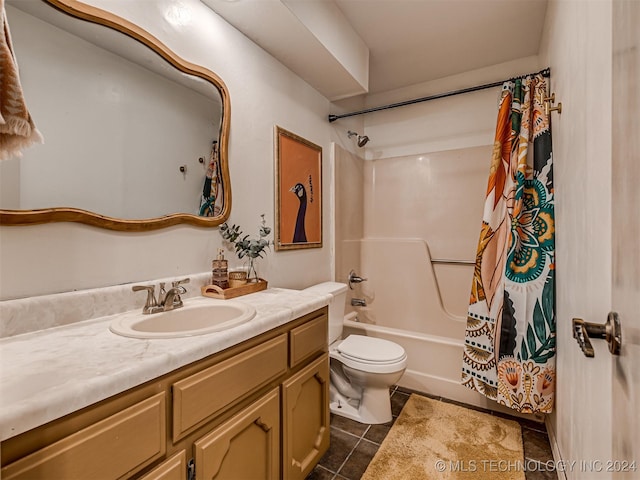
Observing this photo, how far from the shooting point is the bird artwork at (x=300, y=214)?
2.13 meters

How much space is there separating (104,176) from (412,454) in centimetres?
195

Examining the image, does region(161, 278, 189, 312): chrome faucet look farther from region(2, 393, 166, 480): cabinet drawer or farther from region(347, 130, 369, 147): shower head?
region(347, 130, 369, 147): shower head

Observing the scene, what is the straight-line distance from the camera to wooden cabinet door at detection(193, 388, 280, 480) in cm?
89

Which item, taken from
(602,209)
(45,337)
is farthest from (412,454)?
(45,337)

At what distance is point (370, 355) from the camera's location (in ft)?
6.10

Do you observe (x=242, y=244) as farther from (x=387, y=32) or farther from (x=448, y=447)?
(x=387, y=32)

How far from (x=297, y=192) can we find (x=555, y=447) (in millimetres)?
2070

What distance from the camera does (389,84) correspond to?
285cm

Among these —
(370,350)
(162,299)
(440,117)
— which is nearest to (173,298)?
(162,299)

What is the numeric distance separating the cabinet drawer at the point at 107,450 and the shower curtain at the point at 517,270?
1.81 metres

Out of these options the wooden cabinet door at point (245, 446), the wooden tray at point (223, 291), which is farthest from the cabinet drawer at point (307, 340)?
the wooden tray at point (223, 291)

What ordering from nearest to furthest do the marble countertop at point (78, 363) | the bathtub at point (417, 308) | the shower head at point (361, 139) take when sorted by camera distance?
the marble countertop at point (78, 363) < the bathtub at point (417, 308) < the shower head at point (361, 139)

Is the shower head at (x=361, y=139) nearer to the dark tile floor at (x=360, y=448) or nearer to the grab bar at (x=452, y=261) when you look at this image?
the grab bar at (x=452, y=261)

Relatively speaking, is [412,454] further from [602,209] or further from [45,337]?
[45,337]
